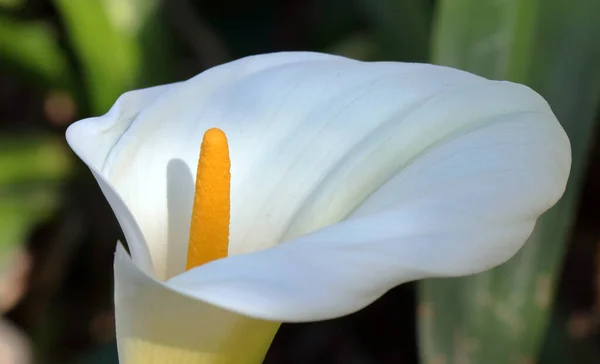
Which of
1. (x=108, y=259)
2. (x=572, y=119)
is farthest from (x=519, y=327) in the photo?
(x=108, y=259)

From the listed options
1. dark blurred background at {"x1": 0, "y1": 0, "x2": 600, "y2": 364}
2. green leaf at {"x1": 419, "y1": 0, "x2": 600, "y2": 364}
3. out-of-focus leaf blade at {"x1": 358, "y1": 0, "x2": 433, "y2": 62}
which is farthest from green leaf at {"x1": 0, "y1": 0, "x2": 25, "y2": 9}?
green leaf at {"x1": 419, "y1": 0, "x2": 600, "y2": 364}

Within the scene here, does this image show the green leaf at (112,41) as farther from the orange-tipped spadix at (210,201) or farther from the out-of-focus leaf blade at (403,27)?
the orange-tipped spadix at (210,201)

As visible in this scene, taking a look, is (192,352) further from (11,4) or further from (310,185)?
(11,4)

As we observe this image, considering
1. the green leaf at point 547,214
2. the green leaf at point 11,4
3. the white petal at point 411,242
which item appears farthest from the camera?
the green leaf at point 11,4

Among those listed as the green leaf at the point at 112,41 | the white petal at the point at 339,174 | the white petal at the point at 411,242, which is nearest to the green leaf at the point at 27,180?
the green leaf at the point at 112,41

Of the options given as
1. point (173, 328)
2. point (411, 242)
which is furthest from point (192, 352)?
point (411, 242)

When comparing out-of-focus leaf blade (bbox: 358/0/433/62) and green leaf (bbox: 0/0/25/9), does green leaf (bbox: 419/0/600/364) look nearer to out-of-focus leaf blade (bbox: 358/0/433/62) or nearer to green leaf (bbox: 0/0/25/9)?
out-of-focus leaf blade (bbox: 358/0/433/62)
